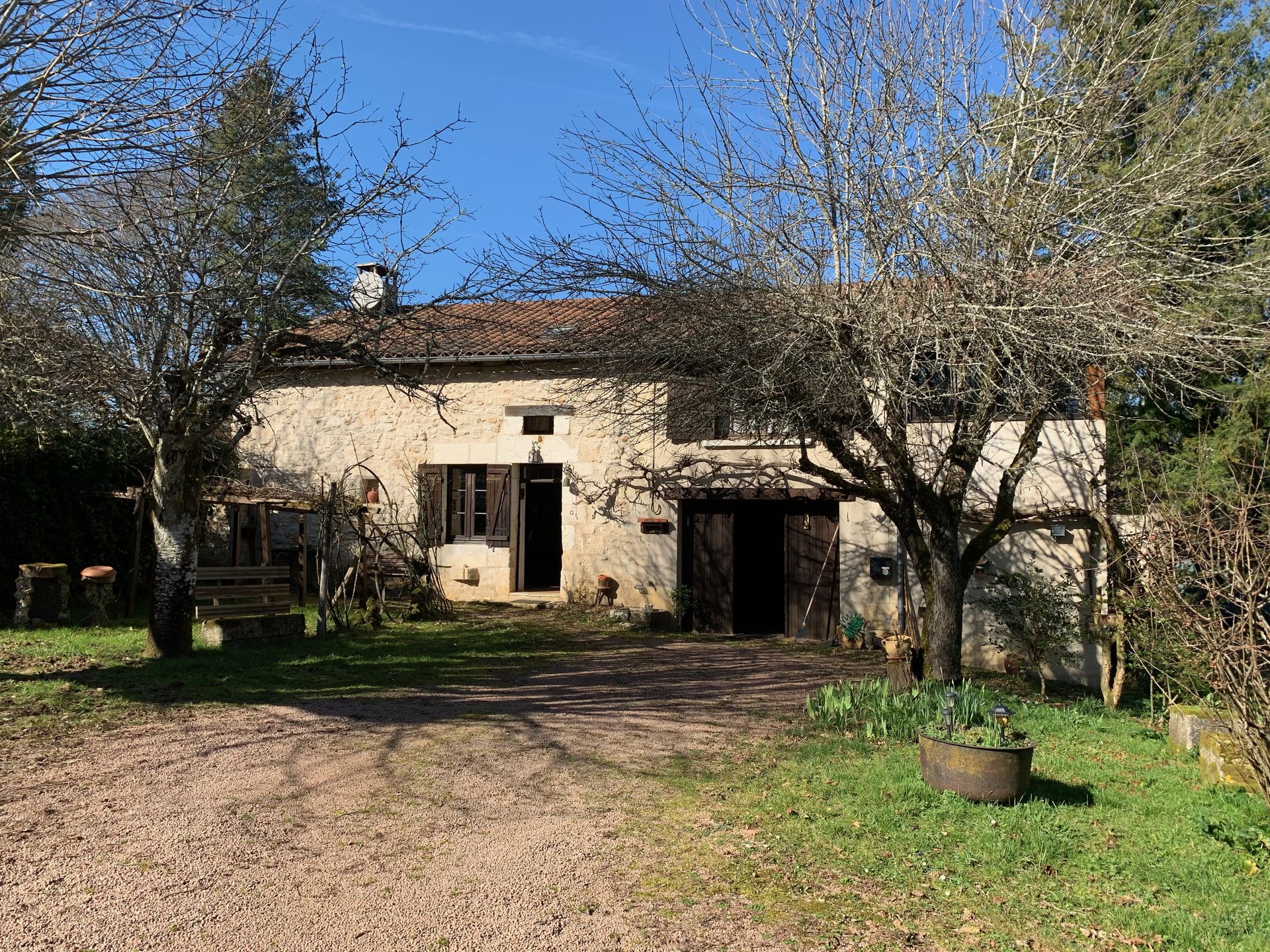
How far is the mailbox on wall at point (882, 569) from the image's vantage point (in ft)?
39.7

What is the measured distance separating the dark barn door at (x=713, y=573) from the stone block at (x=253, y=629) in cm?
562

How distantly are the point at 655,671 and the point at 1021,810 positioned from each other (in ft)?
16.8

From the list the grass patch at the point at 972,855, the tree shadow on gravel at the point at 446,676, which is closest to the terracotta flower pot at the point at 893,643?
the tree shadow on gravel at the point at 446,676

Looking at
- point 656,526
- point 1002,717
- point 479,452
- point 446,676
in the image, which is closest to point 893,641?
point 656,526

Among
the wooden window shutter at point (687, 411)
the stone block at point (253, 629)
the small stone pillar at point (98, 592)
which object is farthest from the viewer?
the small stone pillar at point (98, 592)

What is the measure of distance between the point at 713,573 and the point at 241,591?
21.3 feet

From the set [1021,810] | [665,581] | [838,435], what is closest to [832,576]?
[665,581]

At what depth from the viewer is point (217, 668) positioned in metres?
8.55

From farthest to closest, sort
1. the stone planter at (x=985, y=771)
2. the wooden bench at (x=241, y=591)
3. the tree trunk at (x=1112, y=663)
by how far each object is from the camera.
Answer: the wooden bench at (x=241, y=591)
the tree trunk at (x=1112, y=663)
the stone planter at (x=985, y=771)

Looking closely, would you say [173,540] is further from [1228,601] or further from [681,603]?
[1228,601]

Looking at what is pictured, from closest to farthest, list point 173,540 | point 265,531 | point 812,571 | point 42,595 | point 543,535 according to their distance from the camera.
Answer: point 173,540 → point 42,595 → point 812,571 → point 265,531 → point 543,535

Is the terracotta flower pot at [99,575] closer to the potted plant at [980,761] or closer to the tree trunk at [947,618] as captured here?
the tree trunk at [947,618]

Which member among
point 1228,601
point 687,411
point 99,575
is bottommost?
point 99,575

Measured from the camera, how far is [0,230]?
18.9 feet
